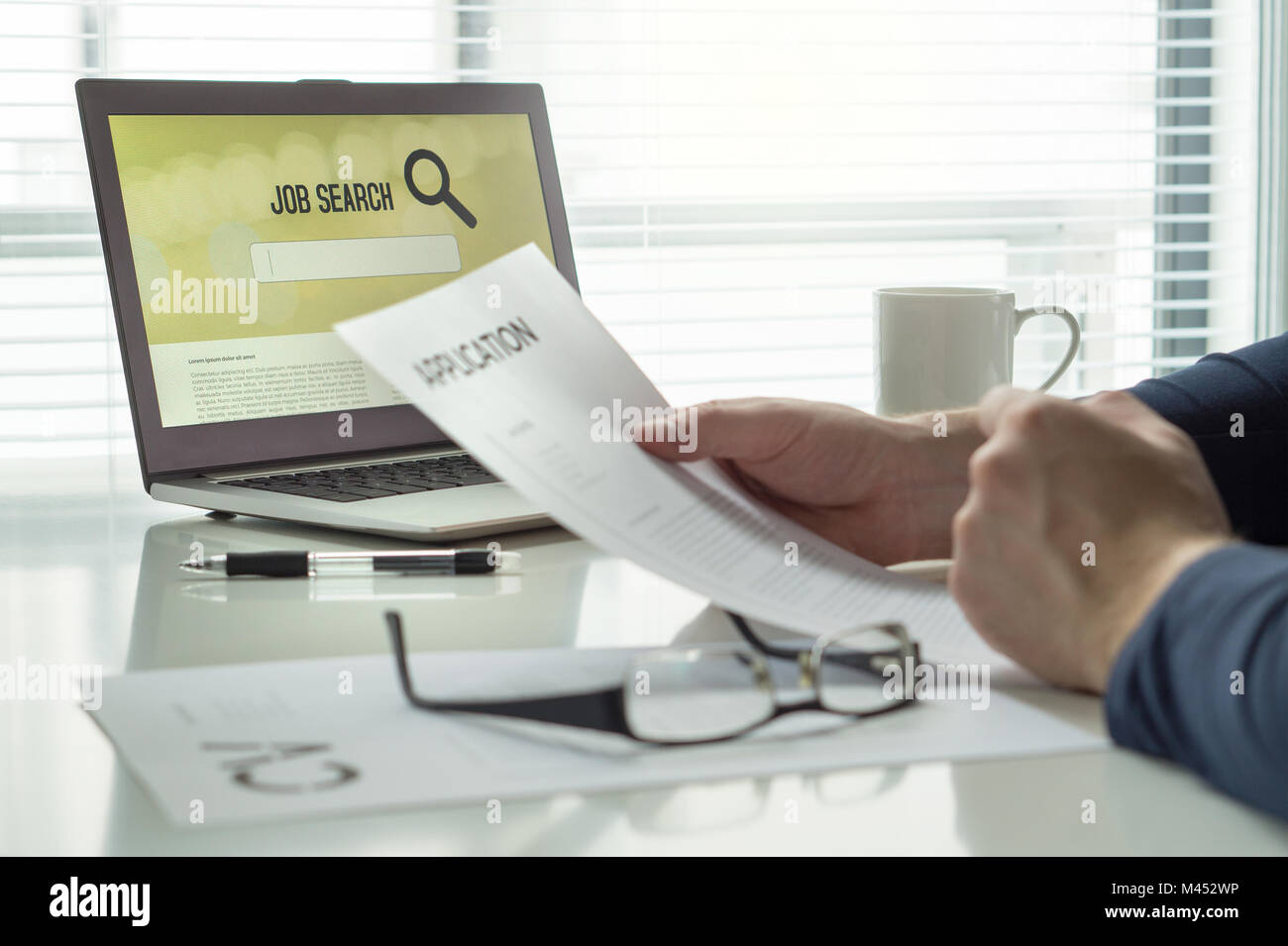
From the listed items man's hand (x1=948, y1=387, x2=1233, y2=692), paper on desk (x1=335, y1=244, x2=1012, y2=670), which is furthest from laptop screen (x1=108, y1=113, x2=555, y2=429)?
man's hand (x1=948, y1=387, x2=1233, y2=692)

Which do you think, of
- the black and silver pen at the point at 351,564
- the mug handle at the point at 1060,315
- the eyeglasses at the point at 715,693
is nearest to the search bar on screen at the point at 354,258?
the black and silver pen at the point at 351,564

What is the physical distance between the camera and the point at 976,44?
1905mm

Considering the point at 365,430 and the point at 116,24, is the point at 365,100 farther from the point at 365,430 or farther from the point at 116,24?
the point at 116,24

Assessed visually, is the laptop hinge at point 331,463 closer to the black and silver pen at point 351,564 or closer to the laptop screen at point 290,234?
the laptop screen at point 290,234

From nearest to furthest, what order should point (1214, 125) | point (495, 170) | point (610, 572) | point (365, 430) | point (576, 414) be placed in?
point (576, 414), point (610, 572), point (365, 430), point (495, 170), point (1214, 125)

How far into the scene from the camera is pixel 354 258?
980 millimetres

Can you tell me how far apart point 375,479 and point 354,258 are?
21 cm

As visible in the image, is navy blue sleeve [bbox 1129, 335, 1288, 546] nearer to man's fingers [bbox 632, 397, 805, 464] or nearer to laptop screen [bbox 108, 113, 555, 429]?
man's fingers [bbox 632, 397, 805, 464]

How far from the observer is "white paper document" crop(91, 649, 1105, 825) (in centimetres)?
39

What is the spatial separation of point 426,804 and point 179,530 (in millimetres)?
525

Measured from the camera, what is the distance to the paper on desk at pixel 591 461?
1.74ft

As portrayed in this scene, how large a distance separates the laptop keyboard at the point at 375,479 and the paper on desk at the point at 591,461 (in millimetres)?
221
